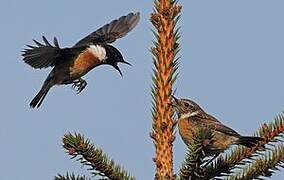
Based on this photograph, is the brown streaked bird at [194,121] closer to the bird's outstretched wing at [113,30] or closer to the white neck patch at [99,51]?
the white neck patch at [99,51]

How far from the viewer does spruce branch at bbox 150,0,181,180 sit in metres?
2.71

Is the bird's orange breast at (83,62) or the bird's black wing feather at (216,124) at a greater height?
the bird's orange breast at (83,62)

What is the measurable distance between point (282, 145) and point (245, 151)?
0.77 ft

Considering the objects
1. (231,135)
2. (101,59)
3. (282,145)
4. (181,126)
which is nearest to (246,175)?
(282,145)

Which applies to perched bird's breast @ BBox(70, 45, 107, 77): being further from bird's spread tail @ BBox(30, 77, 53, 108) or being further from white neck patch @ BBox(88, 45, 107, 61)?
bird's spread tail @ BBox(30, 77, 53, 108)

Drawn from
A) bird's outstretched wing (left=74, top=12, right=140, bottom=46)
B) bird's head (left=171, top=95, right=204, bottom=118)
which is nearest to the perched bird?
bird's outstretched wing (left=74, top=12, right=140, bottom=46)

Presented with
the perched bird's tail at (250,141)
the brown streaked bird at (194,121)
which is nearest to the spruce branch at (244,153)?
the perched bird's tail at (250,141)

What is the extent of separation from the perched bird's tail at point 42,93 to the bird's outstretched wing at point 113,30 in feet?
2.05

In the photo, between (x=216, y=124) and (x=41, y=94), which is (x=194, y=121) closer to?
(x=216, y=124)

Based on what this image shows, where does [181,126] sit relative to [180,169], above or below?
above

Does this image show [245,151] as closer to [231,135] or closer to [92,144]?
[92,144]

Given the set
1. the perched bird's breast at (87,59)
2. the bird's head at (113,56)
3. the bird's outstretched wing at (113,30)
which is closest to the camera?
the perched bird's breast at (87,59)

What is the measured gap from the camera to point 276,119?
9.03 ft

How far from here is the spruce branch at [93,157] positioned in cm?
241
